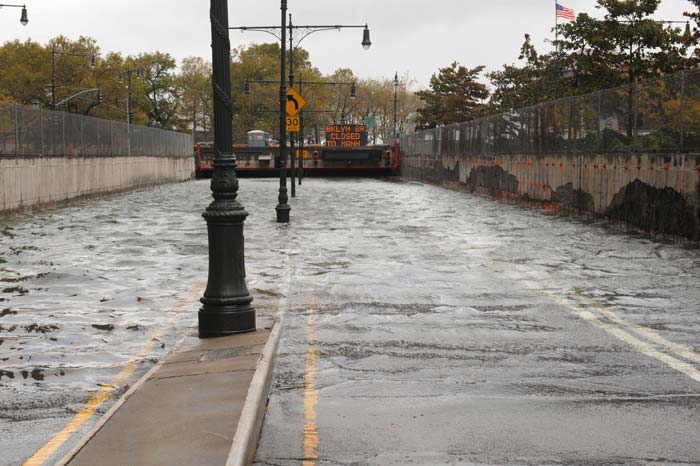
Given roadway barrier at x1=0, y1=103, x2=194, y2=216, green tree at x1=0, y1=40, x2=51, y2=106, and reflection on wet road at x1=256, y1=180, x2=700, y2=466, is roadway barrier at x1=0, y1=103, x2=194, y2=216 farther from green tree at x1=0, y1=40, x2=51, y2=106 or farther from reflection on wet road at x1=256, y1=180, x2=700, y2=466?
green tree at x1=0, y1=40, x2=51, y2=106

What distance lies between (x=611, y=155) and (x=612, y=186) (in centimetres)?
73

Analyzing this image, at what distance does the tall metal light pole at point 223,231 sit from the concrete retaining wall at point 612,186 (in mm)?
11063

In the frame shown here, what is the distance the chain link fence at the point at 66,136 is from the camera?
2769 centimetres

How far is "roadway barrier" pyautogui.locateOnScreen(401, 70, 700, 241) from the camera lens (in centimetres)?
1895

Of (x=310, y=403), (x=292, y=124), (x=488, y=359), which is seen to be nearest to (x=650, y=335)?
(x=488, y=359)

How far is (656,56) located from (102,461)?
2186 inches

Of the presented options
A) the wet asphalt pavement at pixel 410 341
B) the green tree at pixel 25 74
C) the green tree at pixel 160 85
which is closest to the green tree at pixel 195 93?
the green tree at pixel 160 85

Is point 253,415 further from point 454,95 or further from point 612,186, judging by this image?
point 454,95

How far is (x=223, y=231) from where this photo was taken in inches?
363

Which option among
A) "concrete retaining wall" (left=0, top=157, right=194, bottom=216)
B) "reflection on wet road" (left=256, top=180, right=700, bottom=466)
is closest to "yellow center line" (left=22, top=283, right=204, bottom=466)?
"reflection on wet road" (left=256, top=180, right=700, bottom=466)

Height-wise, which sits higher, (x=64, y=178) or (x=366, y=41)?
(x=366, y=41)

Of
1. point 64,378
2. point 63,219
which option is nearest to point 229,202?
point 64,378

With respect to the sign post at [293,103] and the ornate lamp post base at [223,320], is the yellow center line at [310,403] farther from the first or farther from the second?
the sign post at [293,103]

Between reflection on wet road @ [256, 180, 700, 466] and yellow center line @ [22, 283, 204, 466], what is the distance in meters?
1.14
